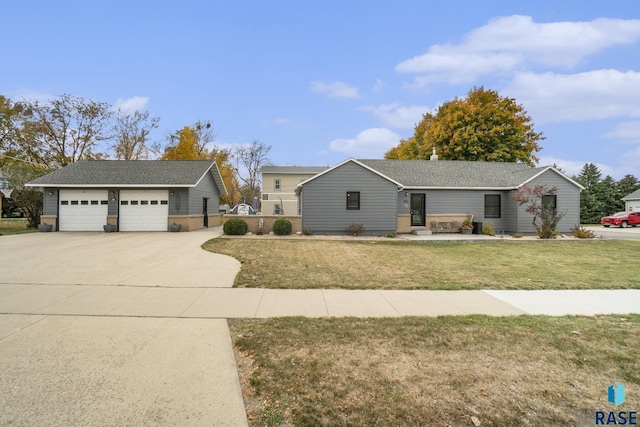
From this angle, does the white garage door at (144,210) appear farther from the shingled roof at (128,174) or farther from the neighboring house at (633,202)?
the neighboring house at (633,202)

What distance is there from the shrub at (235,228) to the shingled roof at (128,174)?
4379mm

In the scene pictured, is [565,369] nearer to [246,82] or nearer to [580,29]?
[580,29]

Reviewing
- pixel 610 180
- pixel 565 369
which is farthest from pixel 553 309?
pixel 610 180

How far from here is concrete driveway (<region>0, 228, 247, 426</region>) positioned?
242 cm

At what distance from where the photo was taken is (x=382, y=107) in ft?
88.5

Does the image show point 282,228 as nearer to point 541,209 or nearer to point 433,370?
point 433,370

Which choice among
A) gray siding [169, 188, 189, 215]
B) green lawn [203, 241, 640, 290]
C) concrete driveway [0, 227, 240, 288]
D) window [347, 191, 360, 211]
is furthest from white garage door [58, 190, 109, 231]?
window [347, 191, 360, 211]

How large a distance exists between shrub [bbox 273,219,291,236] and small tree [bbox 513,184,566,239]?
1363 cm

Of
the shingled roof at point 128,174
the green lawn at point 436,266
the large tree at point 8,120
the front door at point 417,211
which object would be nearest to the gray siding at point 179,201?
the shingled roof at point 128,174

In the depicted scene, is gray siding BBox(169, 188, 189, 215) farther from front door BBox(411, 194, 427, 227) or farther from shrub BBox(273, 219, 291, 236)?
front door BBox(411, 194, 427, 227)

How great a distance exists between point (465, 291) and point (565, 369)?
310 centimetres

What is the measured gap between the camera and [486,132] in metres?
31.5

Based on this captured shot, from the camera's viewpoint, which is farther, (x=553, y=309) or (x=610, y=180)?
(x=610, y=180)

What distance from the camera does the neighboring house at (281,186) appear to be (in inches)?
1289
